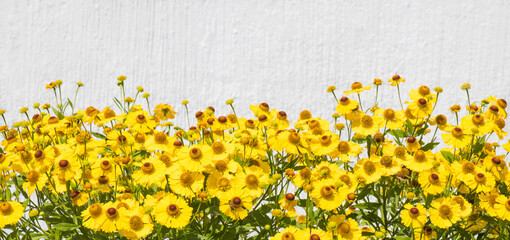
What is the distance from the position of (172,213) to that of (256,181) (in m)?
0.22

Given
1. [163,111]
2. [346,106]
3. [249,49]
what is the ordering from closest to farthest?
1. [346,106]
2. [163,111]
3. [249,49]

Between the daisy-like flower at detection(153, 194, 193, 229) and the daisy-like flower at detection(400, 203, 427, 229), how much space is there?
0.53m

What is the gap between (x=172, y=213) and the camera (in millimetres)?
1067

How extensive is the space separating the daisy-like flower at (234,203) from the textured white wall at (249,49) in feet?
4.82

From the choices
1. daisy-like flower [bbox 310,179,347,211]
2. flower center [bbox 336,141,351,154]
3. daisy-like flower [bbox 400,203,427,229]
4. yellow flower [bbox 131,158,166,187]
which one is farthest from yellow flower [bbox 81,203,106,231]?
daisy-like flower [bbox 400,203,427,229]

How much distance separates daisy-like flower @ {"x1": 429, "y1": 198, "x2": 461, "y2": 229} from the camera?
45.5 inches

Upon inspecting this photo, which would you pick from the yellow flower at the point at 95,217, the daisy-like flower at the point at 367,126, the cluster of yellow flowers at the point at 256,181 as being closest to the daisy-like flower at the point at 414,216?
the cluster of yellow flowers at the point at 256,181

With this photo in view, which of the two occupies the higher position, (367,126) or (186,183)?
(367,126)

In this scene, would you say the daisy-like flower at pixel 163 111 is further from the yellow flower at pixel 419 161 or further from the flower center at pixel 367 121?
the yellow flower at pixel 419 161

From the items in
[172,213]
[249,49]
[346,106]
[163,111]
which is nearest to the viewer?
[172,213]

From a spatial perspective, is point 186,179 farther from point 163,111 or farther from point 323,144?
point 163,111

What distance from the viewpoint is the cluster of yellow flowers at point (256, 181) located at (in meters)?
1.13

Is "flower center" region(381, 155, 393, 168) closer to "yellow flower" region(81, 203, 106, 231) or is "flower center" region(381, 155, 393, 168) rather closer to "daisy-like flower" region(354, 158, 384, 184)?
"daisy-like flower" region(354, 158, 384, 184)

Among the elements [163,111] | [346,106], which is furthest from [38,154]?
[346,106]
